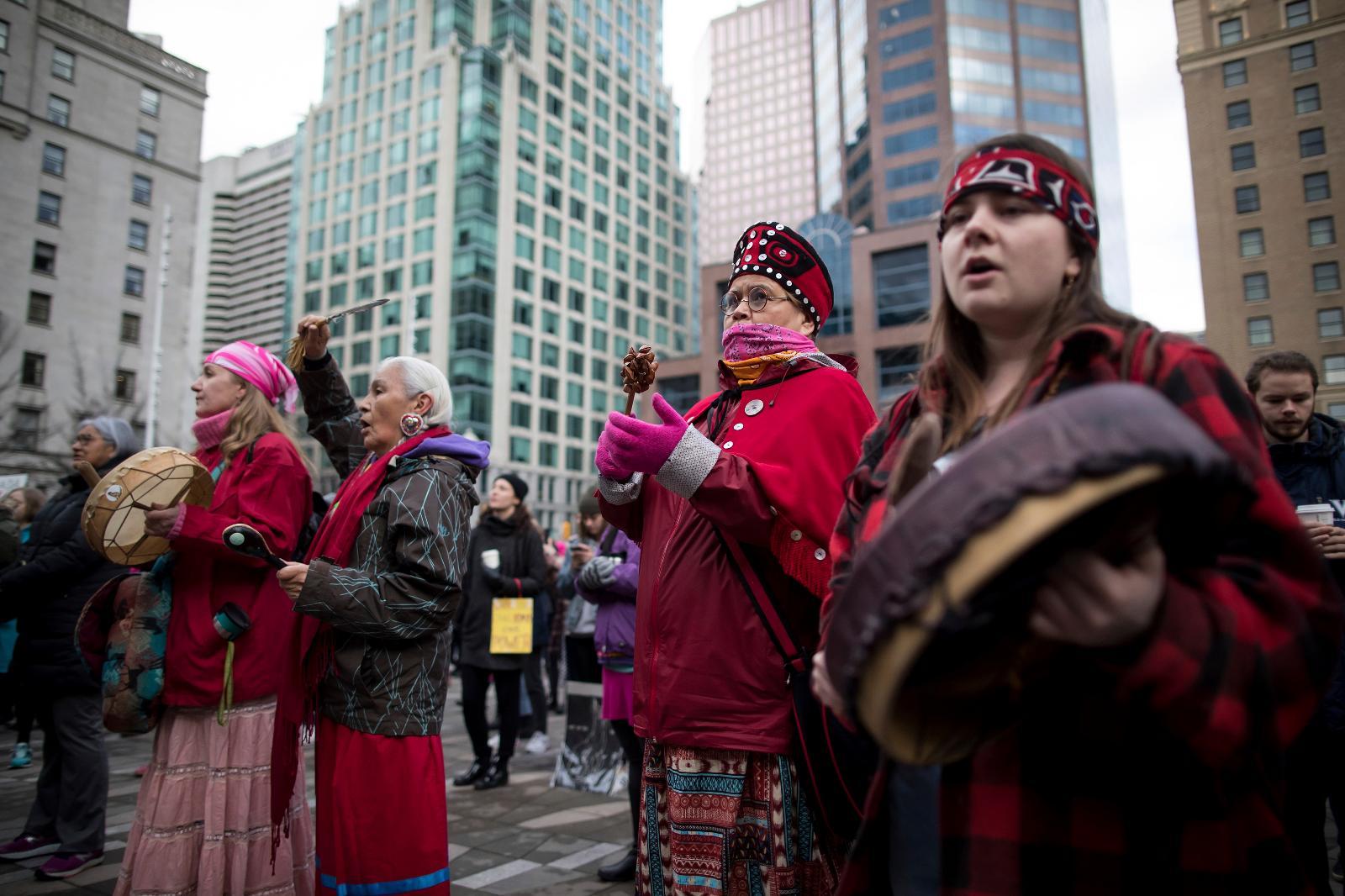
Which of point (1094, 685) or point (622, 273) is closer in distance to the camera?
point (1094, 685)

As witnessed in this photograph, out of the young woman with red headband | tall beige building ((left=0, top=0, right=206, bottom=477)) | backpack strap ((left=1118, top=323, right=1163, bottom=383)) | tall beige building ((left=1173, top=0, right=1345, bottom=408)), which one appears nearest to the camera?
the young woman with red headband

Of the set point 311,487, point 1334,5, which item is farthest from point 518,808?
point 1334,5

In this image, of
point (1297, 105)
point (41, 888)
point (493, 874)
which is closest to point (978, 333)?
point (493, 874)

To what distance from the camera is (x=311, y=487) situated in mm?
3729

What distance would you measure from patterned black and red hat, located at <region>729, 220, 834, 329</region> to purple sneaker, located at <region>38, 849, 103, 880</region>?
437 cm

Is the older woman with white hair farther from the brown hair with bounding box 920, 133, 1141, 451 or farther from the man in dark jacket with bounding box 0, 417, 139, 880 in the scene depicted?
the man in dark jacket with bounding box 0, 417, 139, 880

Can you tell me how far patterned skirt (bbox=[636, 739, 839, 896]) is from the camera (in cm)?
204

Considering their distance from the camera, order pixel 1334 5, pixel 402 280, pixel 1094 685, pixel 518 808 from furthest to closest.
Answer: pixel 402 280, pixel 518 808, pixel 1334 5, pixel 1094 685

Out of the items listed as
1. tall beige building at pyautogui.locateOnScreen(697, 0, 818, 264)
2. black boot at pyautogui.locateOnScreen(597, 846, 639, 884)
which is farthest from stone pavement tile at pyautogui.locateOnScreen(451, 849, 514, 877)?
tall beige building at pyautogui.locateOnScreen(697, 0, 818, 264)

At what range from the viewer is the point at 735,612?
2.16 metres

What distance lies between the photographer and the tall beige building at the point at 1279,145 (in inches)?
201

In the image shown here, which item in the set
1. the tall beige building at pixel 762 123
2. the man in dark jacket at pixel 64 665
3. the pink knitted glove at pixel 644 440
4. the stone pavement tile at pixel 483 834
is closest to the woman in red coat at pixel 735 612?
the pink knitted glove at pixel 644 440

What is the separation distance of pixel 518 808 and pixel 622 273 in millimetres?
75573

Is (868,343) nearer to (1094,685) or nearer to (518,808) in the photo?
(518,808)
